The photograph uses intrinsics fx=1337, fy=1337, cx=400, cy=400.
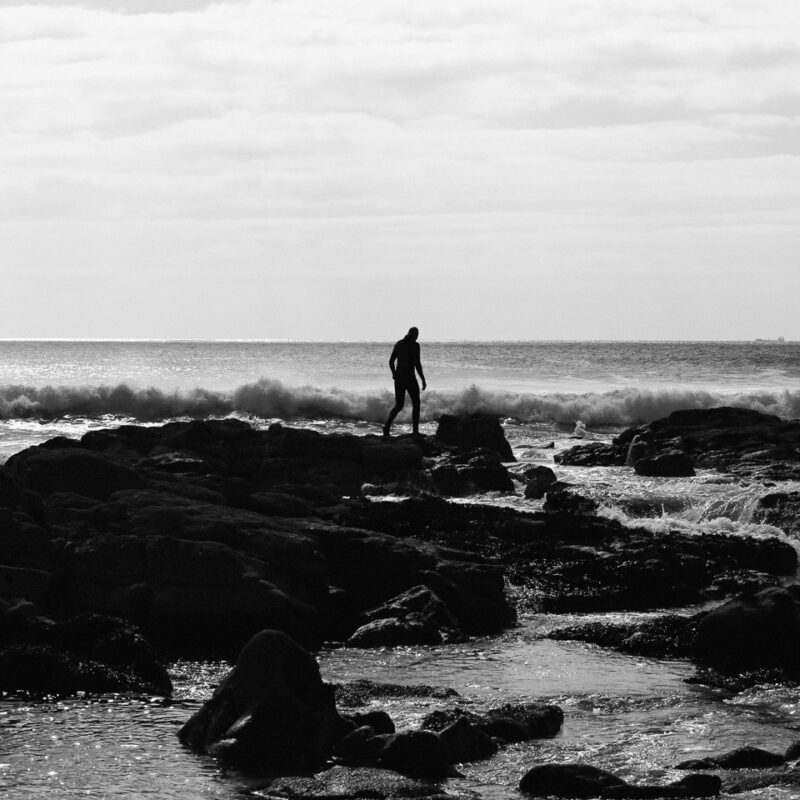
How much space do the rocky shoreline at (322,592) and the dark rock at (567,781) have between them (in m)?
0.01

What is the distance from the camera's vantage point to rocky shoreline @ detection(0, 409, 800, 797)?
790cm

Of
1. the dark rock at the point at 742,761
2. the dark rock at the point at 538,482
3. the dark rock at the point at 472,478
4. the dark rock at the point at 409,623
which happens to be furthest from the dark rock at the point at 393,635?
the dark rock at the point at 472,478

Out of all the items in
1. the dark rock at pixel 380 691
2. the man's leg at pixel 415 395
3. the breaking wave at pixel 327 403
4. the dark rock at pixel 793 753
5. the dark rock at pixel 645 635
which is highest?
the man's leg at pixel 415 395

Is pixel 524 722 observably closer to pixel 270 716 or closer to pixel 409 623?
pixel 270 716

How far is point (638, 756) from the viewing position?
25.9 feet

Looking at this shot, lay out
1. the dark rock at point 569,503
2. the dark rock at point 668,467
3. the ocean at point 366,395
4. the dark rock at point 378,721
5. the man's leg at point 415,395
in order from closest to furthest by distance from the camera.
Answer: the dark rock at point 378,721 → the dark rock at point 569,503 → the dark rock at point 668,467 → the man's leg at point 415,395 → the ocean at point 366,395

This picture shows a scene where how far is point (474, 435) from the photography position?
82.5 ft

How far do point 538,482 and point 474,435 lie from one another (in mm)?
5125

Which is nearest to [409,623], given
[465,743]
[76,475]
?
[465,743]

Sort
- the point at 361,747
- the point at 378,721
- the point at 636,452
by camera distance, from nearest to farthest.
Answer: the point at 361,747 → the point at 378,721 → the point at 636,452

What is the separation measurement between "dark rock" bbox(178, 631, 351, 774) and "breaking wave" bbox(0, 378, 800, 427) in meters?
31.8

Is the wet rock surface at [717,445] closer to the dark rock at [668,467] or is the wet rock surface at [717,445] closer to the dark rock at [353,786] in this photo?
the dark rock at [668,467]

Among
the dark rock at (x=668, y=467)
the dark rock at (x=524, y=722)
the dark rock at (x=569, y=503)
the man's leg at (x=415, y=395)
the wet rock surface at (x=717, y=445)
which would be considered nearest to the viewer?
the dark rock at (x=524, y=722)

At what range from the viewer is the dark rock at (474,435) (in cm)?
2502
